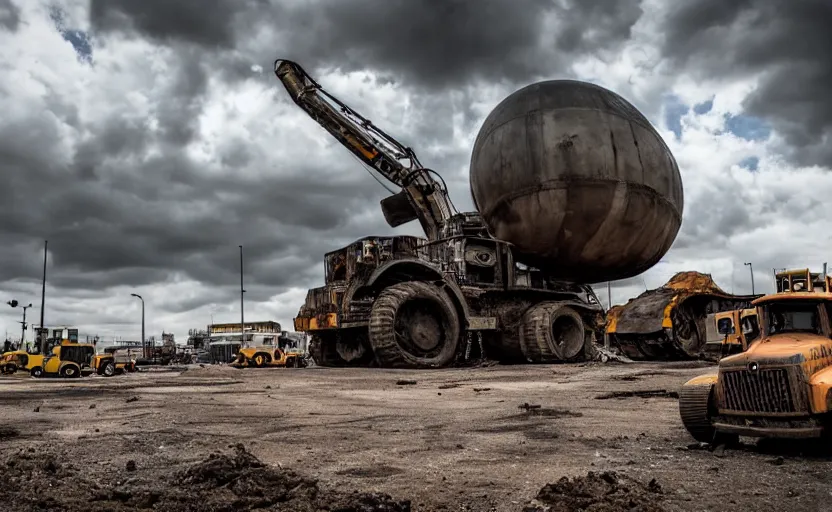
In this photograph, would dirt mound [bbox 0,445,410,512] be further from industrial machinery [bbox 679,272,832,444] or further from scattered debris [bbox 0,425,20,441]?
industrial machinery [bbox 679,272,832,444]

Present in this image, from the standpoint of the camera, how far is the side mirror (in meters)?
5.80

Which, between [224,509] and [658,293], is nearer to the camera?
[224,509]

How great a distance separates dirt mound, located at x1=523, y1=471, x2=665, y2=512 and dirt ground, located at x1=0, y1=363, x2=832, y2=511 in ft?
0.04

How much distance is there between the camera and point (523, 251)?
16.6 metres

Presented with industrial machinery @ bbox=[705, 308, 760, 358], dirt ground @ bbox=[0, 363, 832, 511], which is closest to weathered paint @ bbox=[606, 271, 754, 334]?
dirt ground @ bbox=[0, 363, 832, 511]

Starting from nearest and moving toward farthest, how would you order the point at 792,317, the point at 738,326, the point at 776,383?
the point at 776,383 < the point at 792,317 < the point at 738,326

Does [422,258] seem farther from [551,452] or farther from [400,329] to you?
[551,452]

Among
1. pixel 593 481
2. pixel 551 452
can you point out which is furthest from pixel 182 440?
pixel 593 481

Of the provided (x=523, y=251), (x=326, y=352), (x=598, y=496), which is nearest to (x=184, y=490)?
(x=598, y=496)

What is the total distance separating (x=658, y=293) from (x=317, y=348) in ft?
30.7

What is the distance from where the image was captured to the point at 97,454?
4445 mm

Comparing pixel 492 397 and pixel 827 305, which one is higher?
pixel 827 305

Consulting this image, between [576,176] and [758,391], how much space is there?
10076mm

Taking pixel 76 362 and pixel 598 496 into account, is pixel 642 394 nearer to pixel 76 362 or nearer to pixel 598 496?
pixel 598 496
